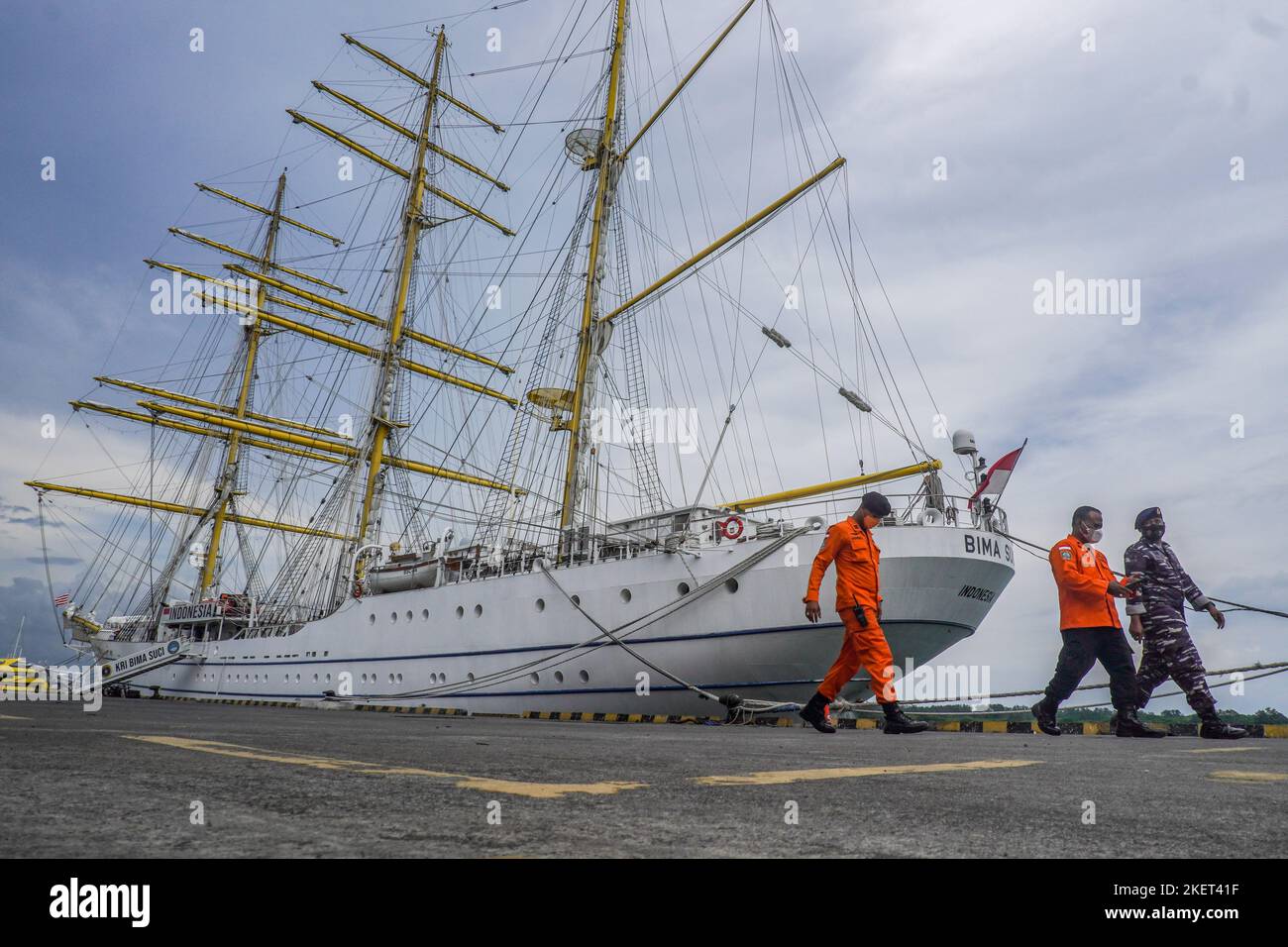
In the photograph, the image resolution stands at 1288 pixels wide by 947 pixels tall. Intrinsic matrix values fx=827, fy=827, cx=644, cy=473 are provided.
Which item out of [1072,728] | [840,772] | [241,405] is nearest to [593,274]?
[1072,728]

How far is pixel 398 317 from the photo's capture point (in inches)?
1363

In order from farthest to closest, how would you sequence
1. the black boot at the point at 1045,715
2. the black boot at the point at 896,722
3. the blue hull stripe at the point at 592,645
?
the blue hull stripe at the point at 592,645 → the black boot at the point at 1045,715 → the black boot at the point at 896,722

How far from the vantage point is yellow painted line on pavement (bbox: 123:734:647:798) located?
273 cm

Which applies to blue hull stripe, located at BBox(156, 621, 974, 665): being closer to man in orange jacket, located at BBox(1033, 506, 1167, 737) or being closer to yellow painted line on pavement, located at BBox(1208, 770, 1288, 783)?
man in orange jacket, located at BBox(1033, 506, 1167, 737)

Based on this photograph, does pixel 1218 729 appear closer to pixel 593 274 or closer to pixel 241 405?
pixel 593 274

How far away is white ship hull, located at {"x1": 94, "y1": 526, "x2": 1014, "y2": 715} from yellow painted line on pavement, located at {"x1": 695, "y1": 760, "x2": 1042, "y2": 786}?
9696mm

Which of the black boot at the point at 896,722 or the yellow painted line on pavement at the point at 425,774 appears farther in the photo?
the black boot at the point at 896,722

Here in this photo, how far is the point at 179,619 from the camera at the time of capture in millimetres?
35875

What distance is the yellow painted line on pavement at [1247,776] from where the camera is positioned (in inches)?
154

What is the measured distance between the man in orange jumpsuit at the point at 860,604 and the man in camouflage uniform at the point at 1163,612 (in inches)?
95.5

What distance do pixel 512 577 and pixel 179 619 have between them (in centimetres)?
2403

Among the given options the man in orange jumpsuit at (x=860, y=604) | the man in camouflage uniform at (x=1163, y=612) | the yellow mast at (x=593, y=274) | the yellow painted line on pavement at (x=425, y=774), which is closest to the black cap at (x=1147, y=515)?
the man in camouflage uniform at (x=1163, y=612)

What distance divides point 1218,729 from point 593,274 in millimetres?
20226

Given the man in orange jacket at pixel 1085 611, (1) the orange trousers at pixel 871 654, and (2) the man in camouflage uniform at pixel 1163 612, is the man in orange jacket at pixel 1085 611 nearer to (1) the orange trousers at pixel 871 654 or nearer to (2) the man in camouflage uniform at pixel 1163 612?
(2) the man in camouflage uniform at pixel 1163 612
